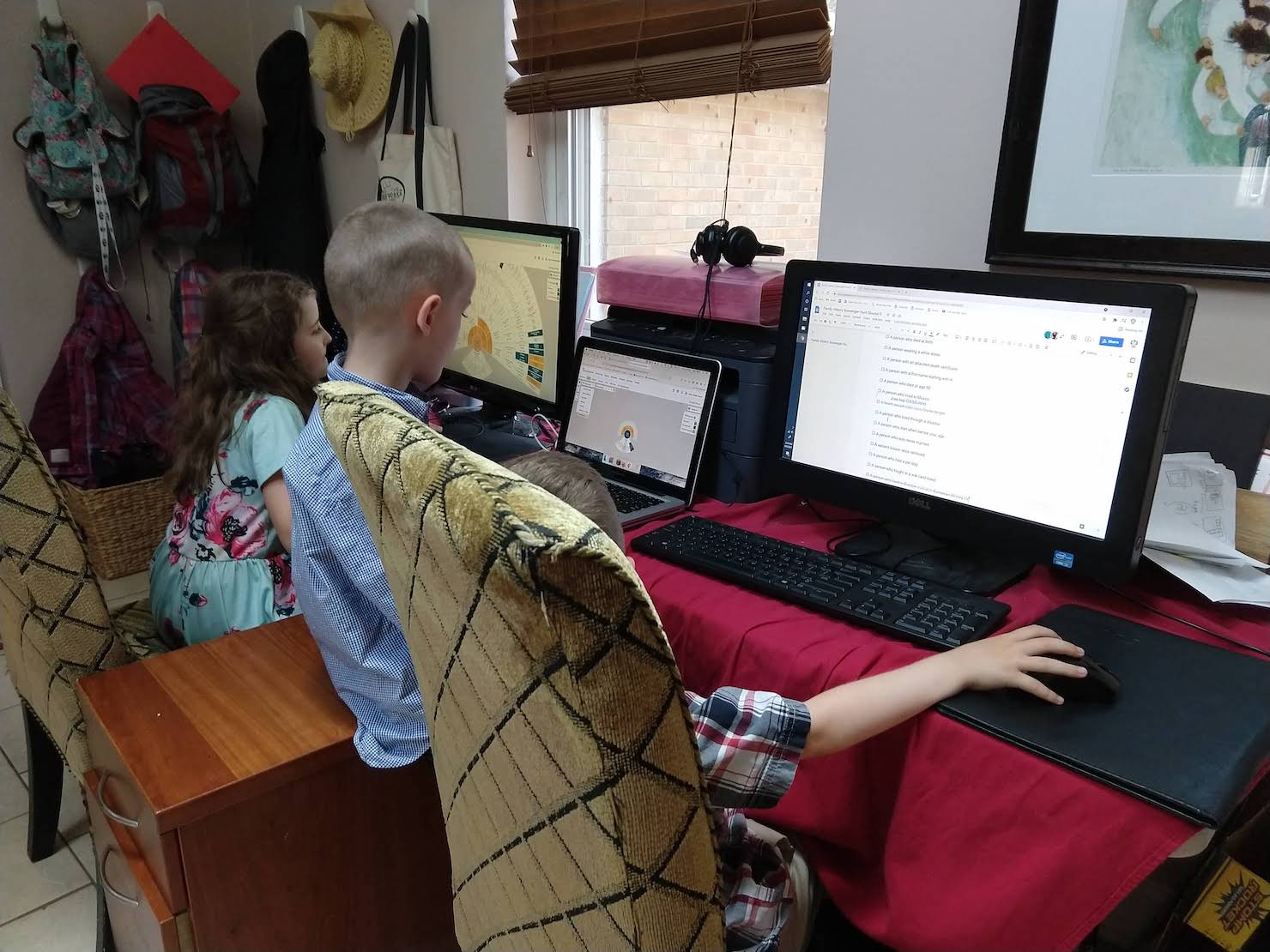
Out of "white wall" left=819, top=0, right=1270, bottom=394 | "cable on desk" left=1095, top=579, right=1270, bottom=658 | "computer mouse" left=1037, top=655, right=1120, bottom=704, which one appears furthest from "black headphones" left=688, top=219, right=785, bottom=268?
"computer mouse" left=1037, top=655, right=1120, bottom=704

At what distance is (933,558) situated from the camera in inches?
43.3

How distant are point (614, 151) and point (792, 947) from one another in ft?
5.79

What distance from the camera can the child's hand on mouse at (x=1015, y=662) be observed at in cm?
78

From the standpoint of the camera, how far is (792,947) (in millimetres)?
937

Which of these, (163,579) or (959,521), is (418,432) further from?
(163,579)

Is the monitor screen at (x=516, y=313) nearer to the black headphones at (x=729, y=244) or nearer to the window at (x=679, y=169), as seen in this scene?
the black headphones at (x=729, y=244)

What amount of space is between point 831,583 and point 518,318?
2.94 ft

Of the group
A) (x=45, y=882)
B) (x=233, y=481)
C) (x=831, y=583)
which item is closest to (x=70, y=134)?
(x=233, y=481)

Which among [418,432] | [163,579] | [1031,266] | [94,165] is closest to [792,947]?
[418,432]

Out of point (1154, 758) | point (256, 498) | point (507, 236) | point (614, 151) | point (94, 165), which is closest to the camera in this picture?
point (1154, 758)

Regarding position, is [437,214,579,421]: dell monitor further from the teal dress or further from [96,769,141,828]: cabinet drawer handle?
[96,769,141,828]: cabinet drawer handle

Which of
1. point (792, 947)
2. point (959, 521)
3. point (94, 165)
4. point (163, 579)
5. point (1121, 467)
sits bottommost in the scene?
point (792, 947)

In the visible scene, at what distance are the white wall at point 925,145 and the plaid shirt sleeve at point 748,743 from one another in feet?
2.72

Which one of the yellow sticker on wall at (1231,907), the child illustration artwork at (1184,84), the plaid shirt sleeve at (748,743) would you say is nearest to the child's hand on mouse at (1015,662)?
the plaid shirt sleeve at (748,743)
